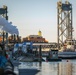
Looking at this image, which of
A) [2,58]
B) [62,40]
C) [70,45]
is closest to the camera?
[2,58]

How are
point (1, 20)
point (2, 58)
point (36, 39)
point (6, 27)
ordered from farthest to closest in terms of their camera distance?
point (36, 39) < point (6, 27) < point (1, 20) < point (2, 58)

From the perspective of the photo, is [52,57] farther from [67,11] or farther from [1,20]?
[67,11]

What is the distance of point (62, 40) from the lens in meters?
134

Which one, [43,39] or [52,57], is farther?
[43,39]

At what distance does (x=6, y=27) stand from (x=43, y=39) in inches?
5376

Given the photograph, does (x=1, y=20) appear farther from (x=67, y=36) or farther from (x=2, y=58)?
(x=67, y=36)

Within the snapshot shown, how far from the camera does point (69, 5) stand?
13462 cm

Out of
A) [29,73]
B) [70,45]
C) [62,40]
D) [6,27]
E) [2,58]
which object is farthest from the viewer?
[62,40]

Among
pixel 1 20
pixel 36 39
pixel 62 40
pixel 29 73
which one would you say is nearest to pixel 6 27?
pixel 1 20

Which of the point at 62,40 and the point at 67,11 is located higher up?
the point at 67,11

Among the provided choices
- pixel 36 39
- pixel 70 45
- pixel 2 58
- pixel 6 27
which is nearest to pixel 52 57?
pixel 6 27

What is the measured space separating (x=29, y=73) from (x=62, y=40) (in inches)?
4801

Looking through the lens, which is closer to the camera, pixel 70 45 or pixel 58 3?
pixel 70 45

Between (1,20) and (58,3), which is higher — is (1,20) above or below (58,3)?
below
